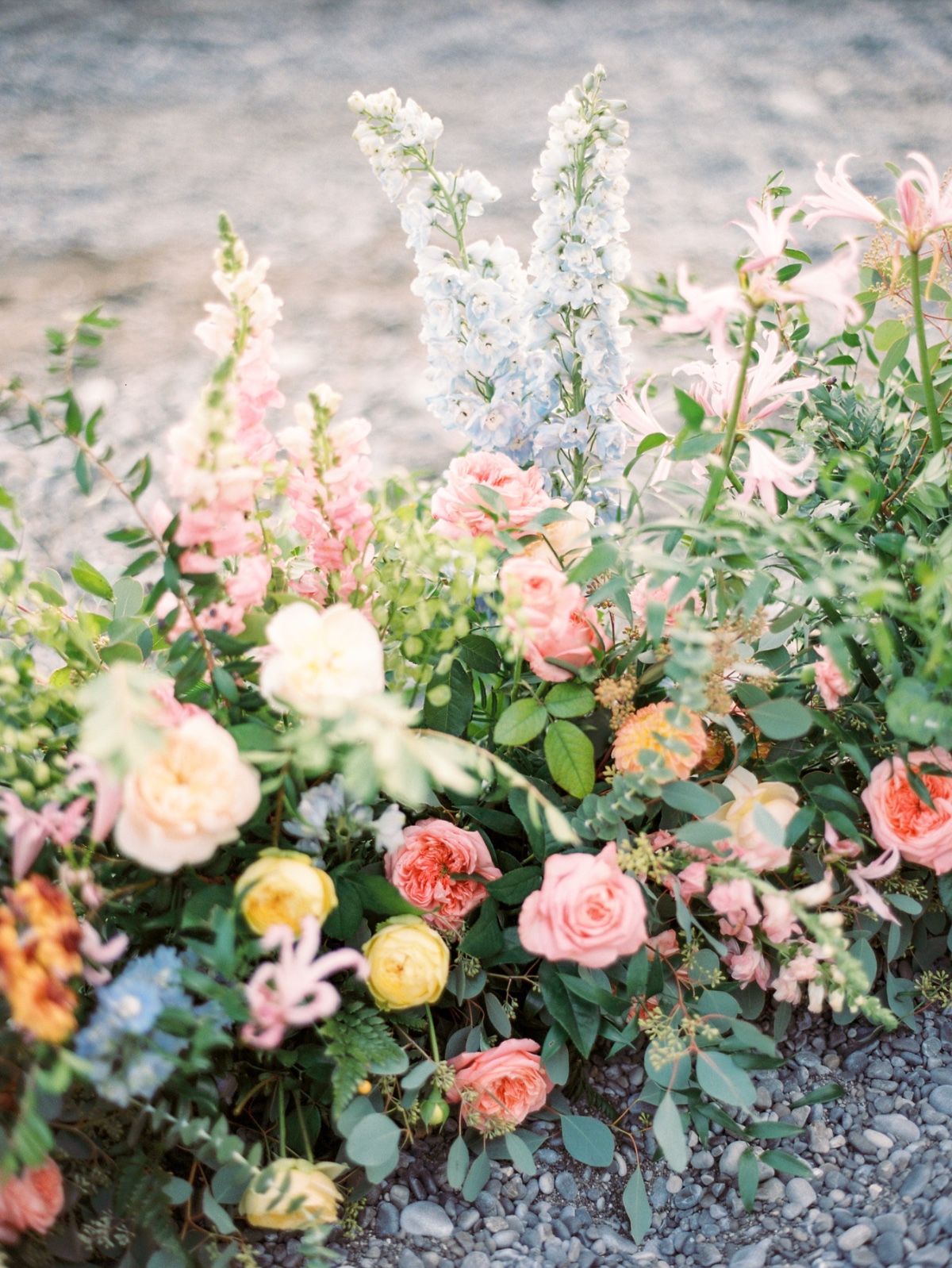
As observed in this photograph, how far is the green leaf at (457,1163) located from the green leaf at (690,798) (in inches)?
12.7

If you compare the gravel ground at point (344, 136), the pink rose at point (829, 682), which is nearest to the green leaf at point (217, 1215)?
the pink rose at point (829, 682)

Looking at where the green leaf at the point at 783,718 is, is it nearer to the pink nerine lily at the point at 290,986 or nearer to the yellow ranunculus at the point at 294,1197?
the pink nerine lily at the point at 290,986

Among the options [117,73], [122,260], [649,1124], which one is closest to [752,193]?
[122,260]

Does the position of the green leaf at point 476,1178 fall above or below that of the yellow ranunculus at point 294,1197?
below

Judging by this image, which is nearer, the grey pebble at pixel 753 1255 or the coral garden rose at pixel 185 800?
the coral garden rose at pixel 185 800

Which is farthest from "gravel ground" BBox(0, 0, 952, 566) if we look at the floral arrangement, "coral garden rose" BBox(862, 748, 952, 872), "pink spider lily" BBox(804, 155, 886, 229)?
"coral garden rose" BBox(862, 748, 952, 872)

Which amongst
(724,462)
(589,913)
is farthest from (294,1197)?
(724,462)

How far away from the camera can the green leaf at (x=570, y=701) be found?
82 cm

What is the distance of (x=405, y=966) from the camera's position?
0.75 metres

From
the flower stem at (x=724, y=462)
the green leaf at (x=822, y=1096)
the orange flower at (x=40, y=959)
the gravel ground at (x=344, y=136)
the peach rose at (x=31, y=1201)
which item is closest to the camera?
the orange flower at (x=40, y=959)

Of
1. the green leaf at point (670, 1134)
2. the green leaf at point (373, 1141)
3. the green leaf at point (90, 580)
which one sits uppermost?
the green leaf at point (90, 580)

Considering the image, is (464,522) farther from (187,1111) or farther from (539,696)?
(187,1111)

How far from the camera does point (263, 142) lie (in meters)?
3.41

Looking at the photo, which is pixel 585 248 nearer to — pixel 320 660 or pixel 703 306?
pixel 703 306
